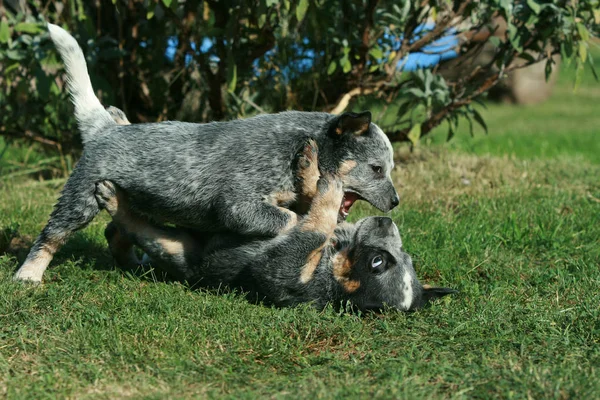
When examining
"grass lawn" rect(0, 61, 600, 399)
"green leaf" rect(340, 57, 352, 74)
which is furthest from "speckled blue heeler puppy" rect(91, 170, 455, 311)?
"green leaf" rect(340, 57, 352, 74)

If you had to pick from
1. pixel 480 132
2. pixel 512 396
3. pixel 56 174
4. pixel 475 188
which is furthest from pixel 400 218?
pixel 480 132

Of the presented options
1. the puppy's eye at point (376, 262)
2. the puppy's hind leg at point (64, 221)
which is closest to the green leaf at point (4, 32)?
the puppy's hind leg at point (64, 221)

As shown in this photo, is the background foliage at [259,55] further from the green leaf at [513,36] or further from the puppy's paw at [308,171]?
the puppy's paw at [308,171]

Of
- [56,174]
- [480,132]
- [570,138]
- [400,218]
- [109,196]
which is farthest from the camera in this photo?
[480,132]

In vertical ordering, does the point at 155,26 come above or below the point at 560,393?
above

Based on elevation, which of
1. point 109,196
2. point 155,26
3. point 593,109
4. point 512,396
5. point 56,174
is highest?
point 155,26

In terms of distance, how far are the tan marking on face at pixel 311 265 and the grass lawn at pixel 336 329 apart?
19cm

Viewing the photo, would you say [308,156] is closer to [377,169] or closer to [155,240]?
[377,169]

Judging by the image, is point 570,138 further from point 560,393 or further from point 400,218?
point 560,393

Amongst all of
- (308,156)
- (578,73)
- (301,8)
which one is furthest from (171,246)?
(578,73)

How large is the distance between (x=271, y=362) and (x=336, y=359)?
32cm

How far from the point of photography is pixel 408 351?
3.78 m

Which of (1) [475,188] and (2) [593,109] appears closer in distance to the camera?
(1) [475,188]

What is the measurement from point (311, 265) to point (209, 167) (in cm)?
83
